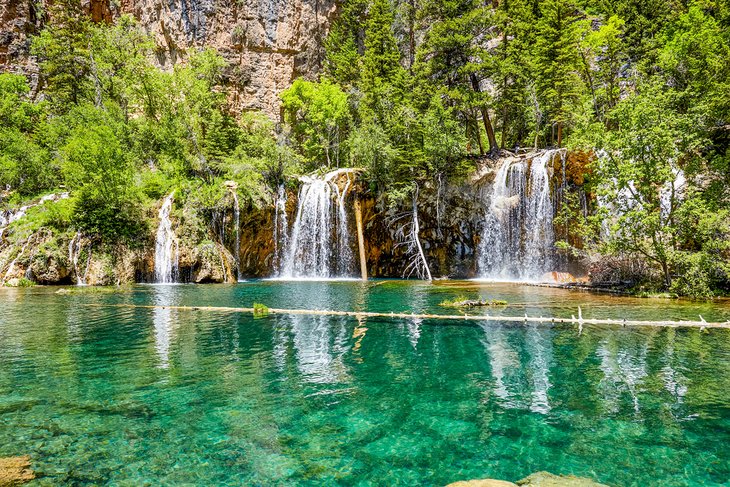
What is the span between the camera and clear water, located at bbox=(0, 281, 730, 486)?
4.45 m

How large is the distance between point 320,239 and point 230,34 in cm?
2771

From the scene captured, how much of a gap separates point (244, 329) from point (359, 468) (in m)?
8.02

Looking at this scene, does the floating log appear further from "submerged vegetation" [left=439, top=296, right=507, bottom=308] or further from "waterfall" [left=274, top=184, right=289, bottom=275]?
"waterfall" [left=274, top=184, right=289, bottom=275]

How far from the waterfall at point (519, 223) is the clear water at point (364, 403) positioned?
43.2 ft

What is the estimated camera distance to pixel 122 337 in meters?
10.8

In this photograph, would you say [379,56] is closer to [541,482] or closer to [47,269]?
[47,269]

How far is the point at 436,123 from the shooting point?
27.1 m

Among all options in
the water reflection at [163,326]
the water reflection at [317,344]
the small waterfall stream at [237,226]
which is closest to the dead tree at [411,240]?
the small waterfall stream at [237,226]

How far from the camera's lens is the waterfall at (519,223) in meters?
24.7

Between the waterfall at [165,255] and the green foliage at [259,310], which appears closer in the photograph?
the green foliage at [259,310]

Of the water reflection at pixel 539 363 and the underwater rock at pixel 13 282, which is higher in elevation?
the underwater rock at pixel 13 282

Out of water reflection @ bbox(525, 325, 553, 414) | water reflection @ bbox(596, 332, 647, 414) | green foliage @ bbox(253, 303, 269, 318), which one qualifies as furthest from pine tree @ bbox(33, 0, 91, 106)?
water reflection @ bbox(596, 332, 647, 414)

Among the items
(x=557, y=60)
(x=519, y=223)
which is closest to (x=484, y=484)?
(x=519, y=223)

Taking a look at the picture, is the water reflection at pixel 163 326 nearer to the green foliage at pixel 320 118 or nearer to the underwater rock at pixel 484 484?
the underwater rock at pixel 484 484
